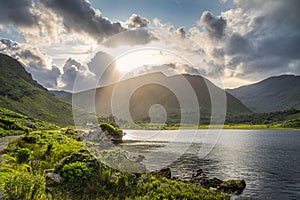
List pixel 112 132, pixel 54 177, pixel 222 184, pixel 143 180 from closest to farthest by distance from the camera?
1. pixel 54 177
2. pixel 143 180
3. pixel 222 184
4. pixel 112 132

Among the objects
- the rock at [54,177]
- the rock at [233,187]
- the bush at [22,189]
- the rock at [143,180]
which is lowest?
the rock at [233,187]

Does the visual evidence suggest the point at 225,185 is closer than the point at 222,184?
Yes

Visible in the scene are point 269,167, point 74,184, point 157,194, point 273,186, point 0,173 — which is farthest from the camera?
point 269,167

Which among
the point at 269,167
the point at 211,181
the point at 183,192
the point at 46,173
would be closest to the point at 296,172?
the point at 269,167

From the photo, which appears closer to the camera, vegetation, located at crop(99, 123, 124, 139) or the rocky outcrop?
the rocky outcrop

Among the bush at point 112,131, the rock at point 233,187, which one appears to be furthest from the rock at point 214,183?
the bush at point 112,131

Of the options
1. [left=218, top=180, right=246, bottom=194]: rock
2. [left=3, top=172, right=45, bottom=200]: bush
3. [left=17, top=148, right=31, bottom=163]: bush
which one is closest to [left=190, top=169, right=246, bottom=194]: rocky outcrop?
[left=218, top=180, right=246, bottom=194]: rock

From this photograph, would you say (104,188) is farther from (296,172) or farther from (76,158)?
(296,172)

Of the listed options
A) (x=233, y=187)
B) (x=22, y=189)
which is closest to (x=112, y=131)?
(x=233, y=187)

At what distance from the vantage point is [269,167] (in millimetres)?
51562

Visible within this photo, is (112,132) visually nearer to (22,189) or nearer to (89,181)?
(89,181)

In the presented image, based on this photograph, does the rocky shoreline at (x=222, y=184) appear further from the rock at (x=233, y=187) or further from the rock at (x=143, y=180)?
the rock at (x=143, y=180)

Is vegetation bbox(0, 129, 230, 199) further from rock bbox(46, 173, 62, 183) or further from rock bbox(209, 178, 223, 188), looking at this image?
rock bbox(209, 178, 223, 188)

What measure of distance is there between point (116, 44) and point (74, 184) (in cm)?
1674
